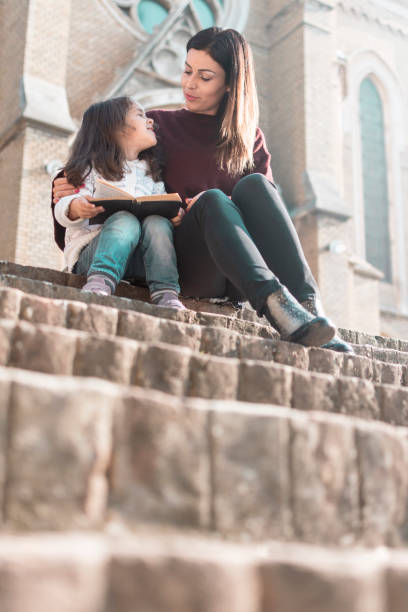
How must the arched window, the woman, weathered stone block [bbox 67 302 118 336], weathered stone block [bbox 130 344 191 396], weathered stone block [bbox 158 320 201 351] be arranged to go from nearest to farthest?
weathered stone block [bbox 130 344 191 396] → weathered stone block [bbox 67 302 118 336] → weathered stone block [bbox 158 320 201 351] → the woman → the arched window

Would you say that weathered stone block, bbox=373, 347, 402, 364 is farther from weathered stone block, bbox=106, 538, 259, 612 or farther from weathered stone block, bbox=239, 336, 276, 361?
weathered stone block, bbox=106, 538, 259, 612

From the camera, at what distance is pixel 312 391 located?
195 cm

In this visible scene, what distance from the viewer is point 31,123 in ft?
31.1

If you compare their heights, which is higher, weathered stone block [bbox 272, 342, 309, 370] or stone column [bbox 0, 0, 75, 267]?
stone column [bbox 0, 0, 75, 267]

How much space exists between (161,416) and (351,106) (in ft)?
55.2

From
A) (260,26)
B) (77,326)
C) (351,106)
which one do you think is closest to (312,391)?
(77,326)

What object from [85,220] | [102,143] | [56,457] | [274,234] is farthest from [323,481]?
[102,143]

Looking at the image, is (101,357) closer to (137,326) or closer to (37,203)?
(137,326)

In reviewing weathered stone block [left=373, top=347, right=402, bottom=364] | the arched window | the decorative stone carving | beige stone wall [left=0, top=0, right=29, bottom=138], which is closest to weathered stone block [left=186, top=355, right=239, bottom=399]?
weathered stone block [left=373, top=347, right=402, bottom=364]

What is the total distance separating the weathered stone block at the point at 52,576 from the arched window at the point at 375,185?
1592cm

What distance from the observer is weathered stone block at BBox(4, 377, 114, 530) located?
105cm

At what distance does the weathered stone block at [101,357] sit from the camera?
5.43 ft

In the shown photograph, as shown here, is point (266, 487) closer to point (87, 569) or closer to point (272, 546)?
point (272, 546)

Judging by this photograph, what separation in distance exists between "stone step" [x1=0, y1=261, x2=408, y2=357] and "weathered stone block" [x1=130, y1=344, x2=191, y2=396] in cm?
92
